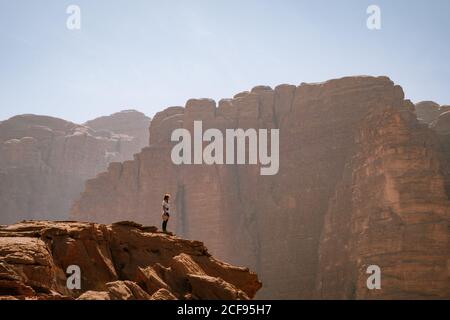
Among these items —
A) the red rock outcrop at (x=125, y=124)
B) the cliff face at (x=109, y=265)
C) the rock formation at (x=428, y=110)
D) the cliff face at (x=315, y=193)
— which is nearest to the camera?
the cliff face at (x=109, y=265)

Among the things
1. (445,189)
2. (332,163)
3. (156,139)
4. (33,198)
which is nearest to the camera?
(445,189)

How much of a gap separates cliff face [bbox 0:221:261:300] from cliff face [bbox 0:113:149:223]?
284 feet

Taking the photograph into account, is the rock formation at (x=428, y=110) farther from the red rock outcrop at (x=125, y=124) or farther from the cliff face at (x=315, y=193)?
the red rock outcrop at (x=125, y=124)

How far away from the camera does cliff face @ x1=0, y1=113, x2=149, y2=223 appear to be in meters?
109

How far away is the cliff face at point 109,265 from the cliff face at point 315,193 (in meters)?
35.1

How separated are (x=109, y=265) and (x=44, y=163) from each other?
9646 cm

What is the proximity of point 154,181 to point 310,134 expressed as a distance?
18284 mm

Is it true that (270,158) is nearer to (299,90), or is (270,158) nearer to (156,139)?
(299,90)

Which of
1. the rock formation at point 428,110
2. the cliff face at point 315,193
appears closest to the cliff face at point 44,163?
the cliff face at point 315,193

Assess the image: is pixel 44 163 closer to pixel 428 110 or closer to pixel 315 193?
pixel 315 193

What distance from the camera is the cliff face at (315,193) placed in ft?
192

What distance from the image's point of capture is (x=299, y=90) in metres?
81.0

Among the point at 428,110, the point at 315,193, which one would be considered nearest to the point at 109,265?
the point at 315,193
